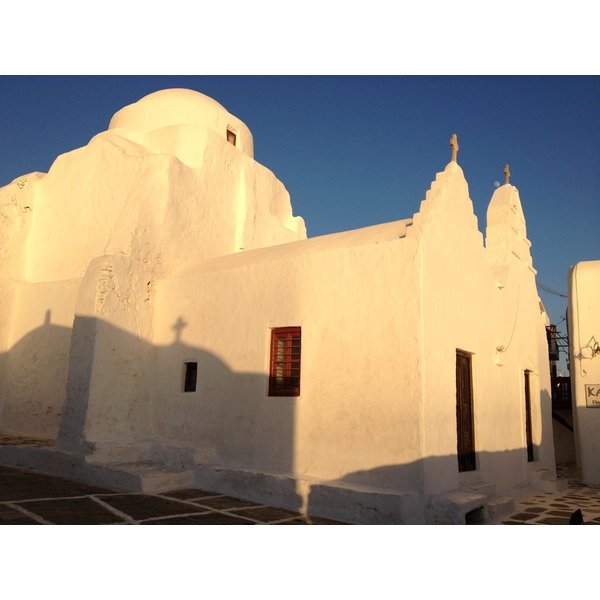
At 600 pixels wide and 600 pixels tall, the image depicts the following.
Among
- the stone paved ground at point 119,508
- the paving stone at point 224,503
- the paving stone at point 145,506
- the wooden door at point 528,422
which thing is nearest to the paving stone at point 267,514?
the stone paved ground at point 119,508

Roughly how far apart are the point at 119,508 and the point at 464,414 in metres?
4.29

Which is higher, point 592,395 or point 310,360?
point 310,360

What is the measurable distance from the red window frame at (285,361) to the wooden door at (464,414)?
2.04 meters

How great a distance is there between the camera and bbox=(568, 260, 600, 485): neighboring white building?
10.2 metres

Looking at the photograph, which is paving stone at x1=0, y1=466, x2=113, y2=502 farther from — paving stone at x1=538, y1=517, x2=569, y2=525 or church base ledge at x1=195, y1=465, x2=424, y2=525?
paving stone at x1=538, y1=517, x2=569, y2=525

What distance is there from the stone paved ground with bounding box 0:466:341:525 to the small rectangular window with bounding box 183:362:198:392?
1.59m

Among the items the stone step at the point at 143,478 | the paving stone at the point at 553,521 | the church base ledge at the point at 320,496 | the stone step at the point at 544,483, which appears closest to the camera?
the church base ledge at the point at 320,496

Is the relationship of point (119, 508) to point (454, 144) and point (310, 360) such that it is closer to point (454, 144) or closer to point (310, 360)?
point (310, 360)

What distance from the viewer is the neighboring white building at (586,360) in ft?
33.6

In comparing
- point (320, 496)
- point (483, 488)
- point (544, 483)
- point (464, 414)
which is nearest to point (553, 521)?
Result: point (483, 488)

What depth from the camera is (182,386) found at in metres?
7.93

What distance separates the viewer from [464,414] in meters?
7.06

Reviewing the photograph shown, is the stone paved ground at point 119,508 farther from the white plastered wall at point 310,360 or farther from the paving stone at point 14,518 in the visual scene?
the white plastered wall at point 310,360

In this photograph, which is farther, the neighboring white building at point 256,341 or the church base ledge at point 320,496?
the neighboring white building at point 256,341
